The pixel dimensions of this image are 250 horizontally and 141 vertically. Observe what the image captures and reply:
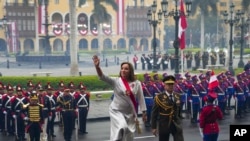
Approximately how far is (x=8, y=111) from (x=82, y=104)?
2.18 meters

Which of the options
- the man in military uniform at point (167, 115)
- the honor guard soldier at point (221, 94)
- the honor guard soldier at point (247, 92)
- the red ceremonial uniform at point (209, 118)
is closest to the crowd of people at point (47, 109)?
the red ceremonial uniform at point (209, 118)

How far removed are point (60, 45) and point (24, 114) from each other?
7276 cm

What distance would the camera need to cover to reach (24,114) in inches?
528

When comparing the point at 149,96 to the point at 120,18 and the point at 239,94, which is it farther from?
the point at 120,18

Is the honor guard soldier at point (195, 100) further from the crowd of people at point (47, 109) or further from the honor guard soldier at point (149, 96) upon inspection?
the crowd of people at point (47, 109)

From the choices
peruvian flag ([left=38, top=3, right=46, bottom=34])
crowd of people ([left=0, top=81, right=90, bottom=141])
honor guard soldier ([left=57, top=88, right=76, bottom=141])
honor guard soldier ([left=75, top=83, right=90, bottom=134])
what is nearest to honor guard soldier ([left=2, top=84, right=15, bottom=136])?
crowd of people ([left=0, top=81, right=90, bottom=141])

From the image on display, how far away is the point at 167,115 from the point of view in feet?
27.4

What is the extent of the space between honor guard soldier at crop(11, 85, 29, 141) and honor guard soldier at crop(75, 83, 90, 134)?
68.1 inches

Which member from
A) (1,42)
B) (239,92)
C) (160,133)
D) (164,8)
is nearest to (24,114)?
(160,133)

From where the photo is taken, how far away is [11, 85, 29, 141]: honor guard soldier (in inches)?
531

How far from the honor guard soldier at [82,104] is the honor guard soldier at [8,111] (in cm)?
191

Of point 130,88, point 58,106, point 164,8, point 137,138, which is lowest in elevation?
point 137,138

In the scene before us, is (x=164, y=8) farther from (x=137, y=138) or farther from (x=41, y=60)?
(x=41, y=60)

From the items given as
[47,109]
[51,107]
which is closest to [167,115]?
[47,109]
